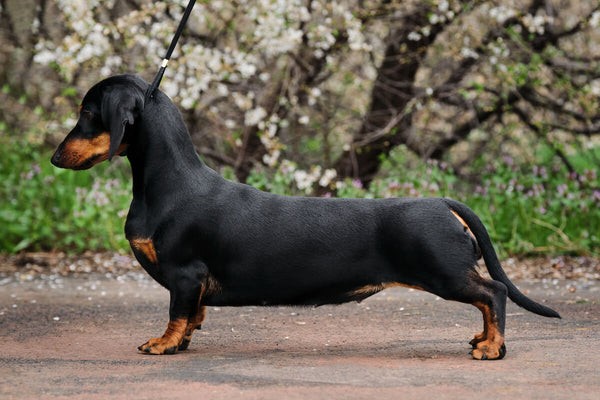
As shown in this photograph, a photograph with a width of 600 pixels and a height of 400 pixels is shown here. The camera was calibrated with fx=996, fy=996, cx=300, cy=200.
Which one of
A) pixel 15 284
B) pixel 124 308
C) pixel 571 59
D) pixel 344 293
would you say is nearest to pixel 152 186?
pixel 344 293

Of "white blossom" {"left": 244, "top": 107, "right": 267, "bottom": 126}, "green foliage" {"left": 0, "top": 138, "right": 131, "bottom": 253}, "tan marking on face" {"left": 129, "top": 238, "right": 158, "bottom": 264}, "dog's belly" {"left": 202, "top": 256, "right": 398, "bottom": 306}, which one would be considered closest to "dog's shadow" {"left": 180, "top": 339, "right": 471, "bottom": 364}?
"dog's belly" {"left": 202, "top": 256, "right": 398, "bottom": 306}

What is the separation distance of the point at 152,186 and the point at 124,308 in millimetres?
2149

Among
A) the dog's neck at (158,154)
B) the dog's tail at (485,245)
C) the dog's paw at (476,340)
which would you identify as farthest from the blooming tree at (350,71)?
the dog's paw at (476,340)

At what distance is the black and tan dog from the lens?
505 cm

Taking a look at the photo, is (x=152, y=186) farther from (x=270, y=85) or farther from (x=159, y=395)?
(x=270, y=85)

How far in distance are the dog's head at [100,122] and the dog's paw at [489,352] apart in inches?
82.1

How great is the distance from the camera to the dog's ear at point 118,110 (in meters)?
5.05

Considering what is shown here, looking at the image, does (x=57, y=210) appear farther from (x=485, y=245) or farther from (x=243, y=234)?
(x=485, y=245)

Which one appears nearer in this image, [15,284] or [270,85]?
[15,284]

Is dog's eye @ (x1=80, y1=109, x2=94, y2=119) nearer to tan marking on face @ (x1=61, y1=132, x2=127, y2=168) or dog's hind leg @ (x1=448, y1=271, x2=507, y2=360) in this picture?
tan marking on face @ (x1=61, y1=132, x2=127, y2=168)

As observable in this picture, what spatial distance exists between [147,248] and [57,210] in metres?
5.37

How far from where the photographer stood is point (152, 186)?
17.1 feet

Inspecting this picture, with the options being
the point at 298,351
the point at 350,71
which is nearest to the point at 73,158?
the point at 298,351

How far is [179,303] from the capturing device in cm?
507
